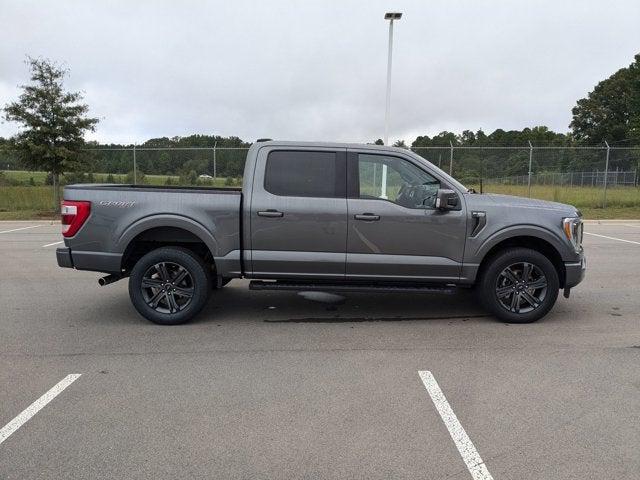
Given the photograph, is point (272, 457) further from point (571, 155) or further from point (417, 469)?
point (571, 155)

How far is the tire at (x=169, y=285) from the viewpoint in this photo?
562 cm

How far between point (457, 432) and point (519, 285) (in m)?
2.72

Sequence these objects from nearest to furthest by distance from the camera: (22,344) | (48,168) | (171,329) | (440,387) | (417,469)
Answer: (417,469) → (440,387) → (22,344) → (171,329) → (48,168)

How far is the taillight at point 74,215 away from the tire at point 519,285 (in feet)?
13.9

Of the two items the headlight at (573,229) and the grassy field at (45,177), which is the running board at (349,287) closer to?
the headlight at (573,229)

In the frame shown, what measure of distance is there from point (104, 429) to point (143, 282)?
94.2 inches

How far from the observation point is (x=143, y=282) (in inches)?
223

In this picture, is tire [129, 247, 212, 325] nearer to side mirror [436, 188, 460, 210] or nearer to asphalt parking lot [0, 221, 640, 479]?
asphalt parking lot [0, 221, 640, 479]

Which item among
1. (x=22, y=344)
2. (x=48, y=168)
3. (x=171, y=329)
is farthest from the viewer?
(x=48, y=168)

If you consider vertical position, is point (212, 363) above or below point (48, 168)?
below

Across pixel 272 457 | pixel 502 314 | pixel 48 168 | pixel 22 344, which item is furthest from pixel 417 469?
pixel 48 168

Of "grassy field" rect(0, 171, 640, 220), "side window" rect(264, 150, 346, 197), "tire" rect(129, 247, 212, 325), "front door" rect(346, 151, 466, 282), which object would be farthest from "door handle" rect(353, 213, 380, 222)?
"grassy field" rect(0, 171, 640, 220)

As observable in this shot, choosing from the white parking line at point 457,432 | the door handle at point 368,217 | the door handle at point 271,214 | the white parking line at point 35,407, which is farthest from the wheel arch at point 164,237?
the white parking line at point 457,432

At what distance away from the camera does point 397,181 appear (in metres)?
5.79
